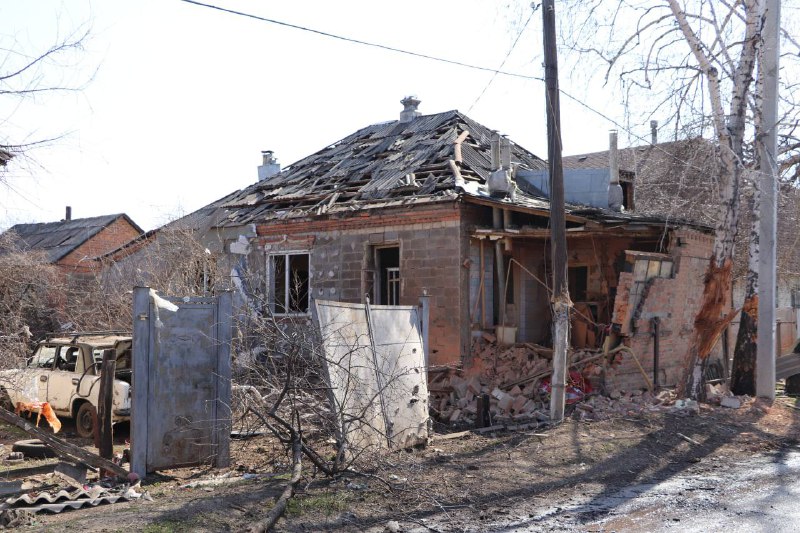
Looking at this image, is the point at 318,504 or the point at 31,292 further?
the point at 31,292

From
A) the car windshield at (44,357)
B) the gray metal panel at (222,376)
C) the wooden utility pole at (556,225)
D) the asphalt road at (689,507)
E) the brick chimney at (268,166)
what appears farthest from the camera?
the brick chimney at (268,166)

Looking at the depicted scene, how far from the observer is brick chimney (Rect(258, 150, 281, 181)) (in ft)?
76.9

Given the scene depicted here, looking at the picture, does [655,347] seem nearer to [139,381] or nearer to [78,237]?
[139,381]

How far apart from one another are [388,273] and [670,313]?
5.58 m

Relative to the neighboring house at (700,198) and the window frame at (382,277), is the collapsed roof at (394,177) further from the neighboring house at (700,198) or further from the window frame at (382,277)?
the neighboring house at (700,198)

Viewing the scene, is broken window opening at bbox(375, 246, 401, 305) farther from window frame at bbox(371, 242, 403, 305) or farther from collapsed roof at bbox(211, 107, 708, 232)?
collapsed roof at bbox(211, 107, 708, 232)

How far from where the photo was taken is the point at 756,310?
1353 centimetres

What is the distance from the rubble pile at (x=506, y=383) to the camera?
12.5 m

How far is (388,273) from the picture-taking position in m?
16.0

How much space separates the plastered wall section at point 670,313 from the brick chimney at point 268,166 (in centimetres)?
1284

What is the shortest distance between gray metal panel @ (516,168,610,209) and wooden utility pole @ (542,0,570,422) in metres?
5.50

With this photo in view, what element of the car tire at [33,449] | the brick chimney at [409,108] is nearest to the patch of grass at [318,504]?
the car tire at [33,449]

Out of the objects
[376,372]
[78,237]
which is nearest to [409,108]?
[376,372]

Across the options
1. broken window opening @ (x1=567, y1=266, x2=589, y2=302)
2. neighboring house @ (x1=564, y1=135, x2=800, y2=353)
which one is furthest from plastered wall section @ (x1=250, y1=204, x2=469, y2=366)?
neighboring house @ (x1=564, y1=135, x2=800, y2=353)
